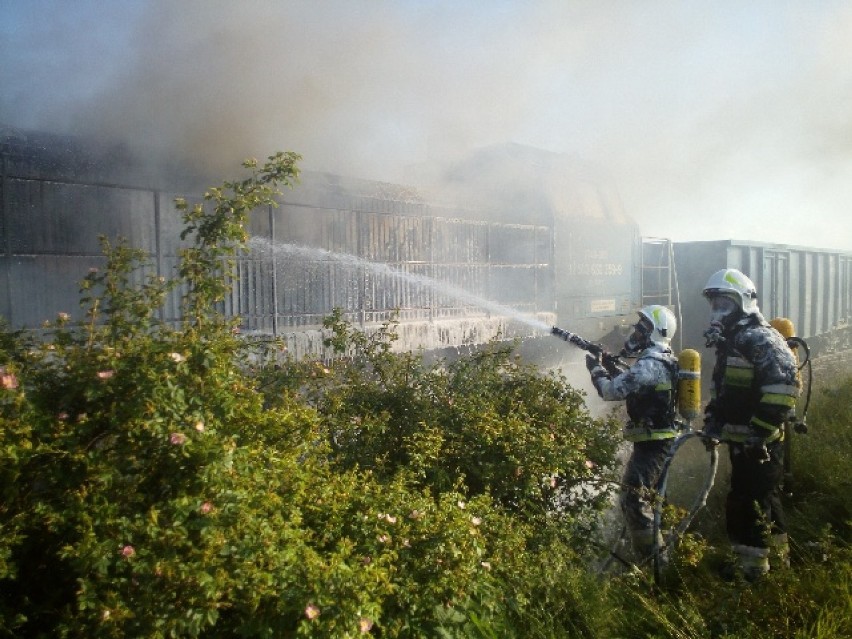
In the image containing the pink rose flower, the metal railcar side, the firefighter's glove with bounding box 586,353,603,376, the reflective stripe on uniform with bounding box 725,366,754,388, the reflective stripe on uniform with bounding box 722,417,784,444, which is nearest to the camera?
the pink rose flower

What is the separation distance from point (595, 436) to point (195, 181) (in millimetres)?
4338

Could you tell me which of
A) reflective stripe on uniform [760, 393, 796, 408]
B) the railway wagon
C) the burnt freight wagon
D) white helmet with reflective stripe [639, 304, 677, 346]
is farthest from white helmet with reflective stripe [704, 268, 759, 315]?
the railway wagon

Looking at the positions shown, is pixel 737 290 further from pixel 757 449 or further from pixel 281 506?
pixel 281 506

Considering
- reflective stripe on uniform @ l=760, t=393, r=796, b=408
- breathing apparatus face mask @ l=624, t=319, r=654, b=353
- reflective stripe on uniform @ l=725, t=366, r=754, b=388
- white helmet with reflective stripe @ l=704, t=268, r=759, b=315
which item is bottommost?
reflective stripe on uniform @ l=760, t=393, r=796, b=408

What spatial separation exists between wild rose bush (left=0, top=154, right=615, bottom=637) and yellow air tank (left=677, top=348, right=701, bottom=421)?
6.26ft

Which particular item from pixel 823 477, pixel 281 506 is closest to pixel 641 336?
pixel 823 477

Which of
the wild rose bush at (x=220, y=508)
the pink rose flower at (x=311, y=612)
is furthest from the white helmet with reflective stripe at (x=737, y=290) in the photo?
the pink rose flower at (x=311, y=612)

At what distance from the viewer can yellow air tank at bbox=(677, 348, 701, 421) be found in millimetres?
4746

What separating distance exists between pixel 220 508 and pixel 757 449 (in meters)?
3.42

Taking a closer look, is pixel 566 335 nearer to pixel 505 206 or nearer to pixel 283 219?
pixel 283 219

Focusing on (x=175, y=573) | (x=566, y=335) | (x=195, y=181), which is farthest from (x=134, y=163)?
(x=175, y=573)

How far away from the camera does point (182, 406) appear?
2.01 meters

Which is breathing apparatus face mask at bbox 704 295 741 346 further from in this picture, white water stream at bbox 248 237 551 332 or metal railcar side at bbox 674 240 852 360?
metal railcar side at bbox 674 240 852 360

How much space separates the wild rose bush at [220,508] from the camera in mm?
1790
